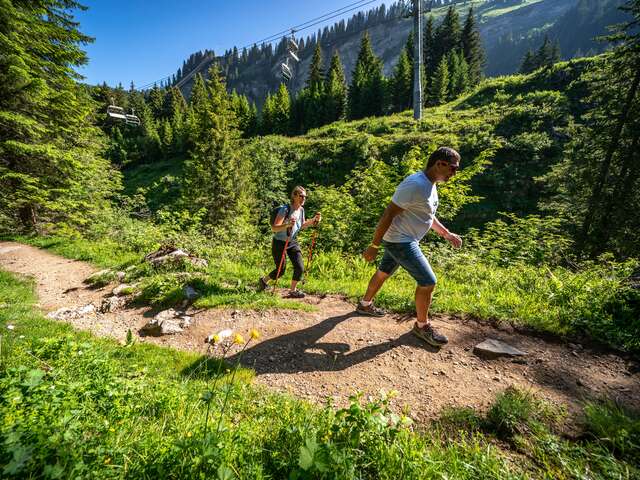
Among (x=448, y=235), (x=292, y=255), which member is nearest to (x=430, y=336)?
(x=448, y=235)

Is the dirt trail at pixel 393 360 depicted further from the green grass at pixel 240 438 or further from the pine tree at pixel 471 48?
the pine tree at pixel 471 48

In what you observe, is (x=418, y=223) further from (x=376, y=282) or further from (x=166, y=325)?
(x=166, y=325)

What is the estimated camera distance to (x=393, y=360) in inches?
139

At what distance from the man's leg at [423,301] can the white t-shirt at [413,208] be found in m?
0.66

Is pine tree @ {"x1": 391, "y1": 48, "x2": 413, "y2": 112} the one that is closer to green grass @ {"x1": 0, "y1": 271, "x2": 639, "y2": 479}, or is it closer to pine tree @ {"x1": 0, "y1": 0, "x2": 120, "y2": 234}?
pine tree @ {"x1": 0, "y1": 0, "x2": 120, "y2": 234}

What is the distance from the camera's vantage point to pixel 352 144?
26859 millimetres

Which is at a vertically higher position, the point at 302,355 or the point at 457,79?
the point at 457,79

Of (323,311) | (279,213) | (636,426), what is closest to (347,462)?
(636,426)

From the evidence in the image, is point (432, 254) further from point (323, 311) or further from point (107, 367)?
point (107, 367)

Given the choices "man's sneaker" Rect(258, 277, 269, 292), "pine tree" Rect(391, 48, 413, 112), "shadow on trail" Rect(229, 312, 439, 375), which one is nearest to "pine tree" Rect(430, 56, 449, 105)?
"pine tree" Rect(391, 48, 413, 112)

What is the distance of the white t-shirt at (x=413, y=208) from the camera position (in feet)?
11.0

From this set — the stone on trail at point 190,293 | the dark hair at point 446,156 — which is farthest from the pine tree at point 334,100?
the dark hair at point 446,156

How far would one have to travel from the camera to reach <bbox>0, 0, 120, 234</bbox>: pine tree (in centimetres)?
983

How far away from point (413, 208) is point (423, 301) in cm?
124
